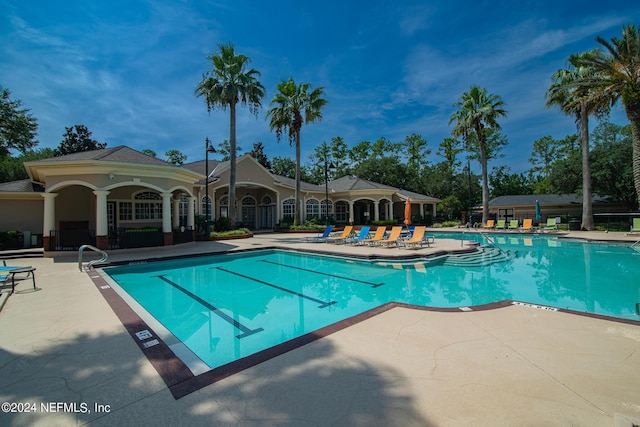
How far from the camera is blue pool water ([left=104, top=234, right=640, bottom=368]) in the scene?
560 cm

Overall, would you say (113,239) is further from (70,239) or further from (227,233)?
(227,233)

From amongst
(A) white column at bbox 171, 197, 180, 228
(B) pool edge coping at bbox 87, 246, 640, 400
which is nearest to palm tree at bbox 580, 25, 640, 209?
(B) pool edge coping at bbox 87, 246, 640, 400

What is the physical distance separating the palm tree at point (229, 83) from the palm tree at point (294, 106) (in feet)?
13.2

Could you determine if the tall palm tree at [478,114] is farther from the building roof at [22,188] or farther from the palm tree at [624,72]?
the building roof at [22,188]

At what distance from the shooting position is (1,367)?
11.2 ft

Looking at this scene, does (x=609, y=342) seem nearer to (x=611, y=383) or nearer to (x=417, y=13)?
(x=611, y=383)

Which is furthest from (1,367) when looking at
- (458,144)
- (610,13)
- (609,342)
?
(458,144)

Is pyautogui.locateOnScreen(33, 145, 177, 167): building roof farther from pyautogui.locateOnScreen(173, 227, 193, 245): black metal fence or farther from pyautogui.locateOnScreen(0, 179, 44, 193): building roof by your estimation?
pyautogui.locateOnScreen(173, 227, 193, 245): black metal fence

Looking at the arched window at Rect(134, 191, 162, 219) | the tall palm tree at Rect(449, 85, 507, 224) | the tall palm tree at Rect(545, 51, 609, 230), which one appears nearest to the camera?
the arched window at Rect(134, 191, 162, 219)

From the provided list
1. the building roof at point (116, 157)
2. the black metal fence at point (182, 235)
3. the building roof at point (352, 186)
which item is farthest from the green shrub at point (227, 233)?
the building roof at point (352, 186)

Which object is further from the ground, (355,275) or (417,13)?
(417,13)

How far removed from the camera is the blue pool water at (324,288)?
18.4 feet

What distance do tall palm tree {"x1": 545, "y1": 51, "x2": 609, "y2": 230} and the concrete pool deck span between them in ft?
76.5

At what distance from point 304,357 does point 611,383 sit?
3.08m
